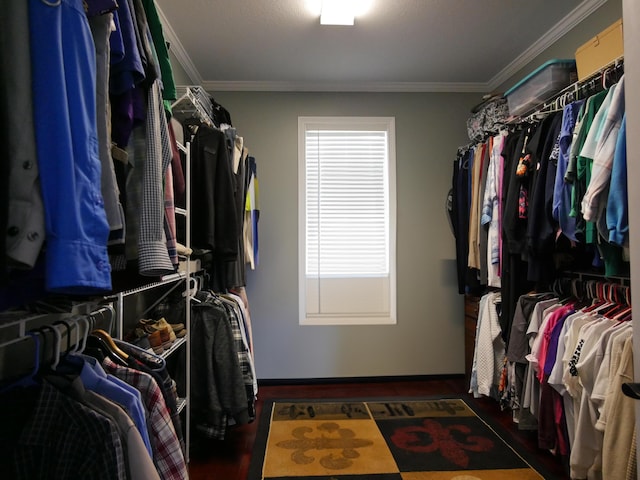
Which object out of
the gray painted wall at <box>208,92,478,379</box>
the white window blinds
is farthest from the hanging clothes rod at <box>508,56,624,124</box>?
the white window blinds

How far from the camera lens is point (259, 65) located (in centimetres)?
294

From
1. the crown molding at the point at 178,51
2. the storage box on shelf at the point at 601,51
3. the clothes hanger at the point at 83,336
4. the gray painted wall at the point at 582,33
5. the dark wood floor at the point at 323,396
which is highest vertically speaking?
the crown molding at the point at 178,51

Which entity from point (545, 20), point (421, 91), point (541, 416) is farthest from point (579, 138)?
point (421, 91)

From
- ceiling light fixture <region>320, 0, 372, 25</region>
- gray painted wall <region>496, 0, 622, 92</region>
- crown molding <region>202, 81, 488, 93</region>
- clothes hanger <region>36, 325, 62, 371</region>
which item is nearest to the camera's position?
clothes hanger <region>36, 325, 62, 371</region>

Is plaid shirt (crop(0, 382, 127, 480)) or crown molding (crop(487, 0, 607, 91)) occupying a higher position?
crown molding (crop(487, 0, 607, 91))

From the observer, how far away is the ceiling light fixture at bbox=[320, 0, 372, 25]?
2203 millimetres

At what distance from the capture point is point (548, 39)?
256 centimetres

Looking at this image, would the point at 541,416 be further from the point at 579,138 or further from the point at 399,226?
the point at 399,226

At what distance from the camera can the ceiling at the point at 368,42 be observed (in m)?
2.27

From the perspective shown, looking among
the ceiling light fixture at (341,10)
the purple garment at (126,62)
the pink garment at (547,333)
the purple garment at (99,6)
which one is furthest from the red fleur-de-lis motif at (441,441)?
the ceiling light fixture at (341,10)

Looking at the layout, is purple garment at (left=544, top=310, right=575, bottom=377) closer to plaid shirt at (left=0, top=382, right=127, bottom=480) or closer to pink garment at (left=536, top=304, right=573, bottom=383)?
pink garment at (left=536, top=304, right=573, bottom=383)

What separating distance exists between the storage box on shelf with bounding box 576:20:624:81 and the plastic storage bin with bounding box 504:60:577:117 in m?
0.13

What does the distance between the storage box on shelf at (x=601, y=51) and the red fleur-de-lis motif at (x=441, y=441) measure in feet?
6.60

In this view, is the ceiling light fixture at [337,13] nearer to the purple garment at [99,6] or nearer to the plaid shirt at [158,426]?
the purple garment at [99,6]
